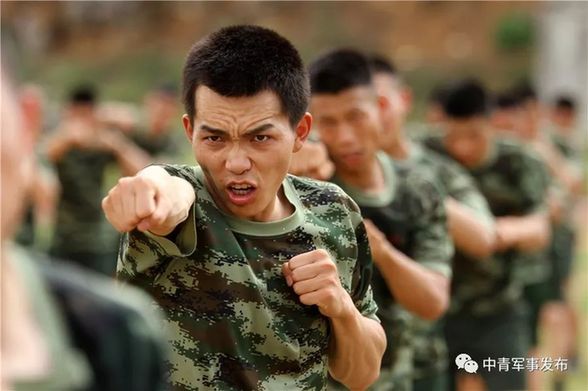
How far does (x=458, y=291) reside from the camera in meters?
6.35

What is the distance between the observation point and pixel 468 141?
6.51m

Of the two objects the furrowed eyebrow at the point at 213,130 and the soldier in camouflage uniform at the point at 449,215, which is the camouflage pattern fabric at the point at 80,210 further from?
the furrowed eyebrow at the point at 213,130

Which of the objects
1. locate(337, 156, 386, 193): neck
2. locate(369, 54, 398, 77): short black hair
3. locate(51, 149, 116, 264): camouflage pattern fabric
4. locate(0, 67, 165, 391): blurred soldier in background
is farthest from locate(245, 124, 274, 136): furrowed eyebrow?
locate(51, 149, 116, 264): camouflage pattern fabric

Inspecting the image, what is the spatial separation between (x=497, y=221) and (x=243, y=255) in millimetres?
3850

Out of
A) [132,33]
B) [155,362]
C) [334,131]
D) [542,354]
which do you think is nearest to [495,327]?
[542,354]

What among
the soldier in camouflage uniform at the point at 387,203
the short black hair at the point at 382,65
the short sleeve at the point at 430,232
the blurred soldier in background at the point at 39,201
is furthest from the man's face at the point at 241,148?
the blurred soldier in background at the point at 39,201

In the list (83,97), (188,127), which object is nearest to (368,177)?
(188,127)

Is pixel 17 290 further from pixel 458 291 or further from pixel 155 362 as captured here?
pixel 458 291

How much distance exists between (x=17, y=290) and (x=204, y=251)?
3.22 feet

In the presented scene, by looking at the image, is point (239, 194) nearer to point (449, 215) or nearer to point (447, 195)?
point (449, 215)

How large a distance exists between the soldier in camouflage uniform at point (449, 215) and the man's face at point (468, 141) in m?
1.13

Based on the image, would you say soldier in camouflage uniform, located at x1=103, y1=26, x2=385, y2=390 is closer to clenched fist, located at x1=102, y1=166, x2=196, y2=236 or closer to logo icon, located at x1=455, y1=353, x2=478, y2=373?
clenched fist, located at x1=102, y1=166, x2=196, y2=236

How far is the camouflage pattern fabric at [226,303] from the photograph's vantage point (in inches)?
104

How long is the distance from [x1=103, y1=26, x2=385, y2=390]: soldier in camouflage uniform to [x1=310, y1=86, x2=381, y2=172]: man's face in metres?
1.10
